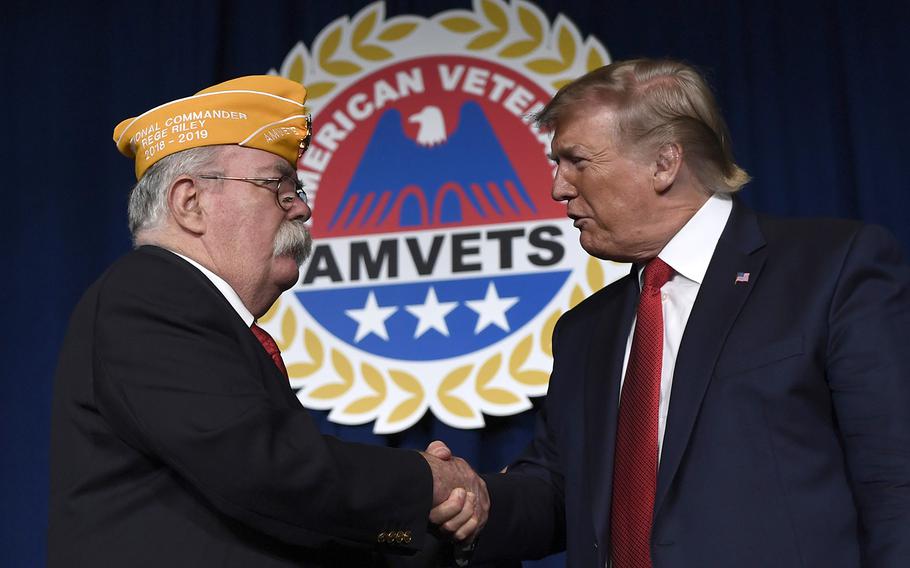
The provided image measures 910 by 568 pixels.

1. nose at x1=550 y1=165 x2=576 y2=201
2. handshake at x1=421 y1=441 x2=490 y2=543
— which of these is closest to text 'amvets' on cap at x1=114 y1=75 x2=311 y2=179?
nose at x1=550 y1=165 x2=576 y2=201

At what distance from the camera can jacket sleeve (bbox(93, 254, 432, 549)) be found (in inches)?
61.7

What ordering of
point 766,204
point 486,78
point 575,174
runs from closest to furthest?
point 575,174 → point 766,204 → point 486,78

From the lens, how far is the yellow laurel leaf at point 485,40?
11.6 ft

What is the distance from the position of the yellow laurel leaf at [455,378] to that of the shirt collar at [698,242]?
1329 millimetres

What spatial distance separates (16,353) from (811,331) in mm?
2671

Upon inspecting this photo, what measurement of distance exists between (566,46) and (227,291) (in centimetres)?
191

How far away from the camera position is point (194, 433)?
1.56m

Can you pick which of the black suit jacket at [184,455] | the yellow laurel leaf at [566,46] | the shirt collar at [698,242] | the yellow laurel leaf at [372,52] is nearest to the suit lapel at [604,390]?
the shirt collar at [698,242]

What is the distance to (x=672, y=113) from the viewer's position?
6.84 feet

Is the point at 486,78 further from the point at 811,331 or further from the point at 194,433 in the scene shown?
the point at 194,433

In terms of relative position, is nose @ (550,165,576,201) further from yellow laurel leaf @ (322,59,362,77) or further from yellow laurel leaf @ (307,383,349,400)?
yellow laurel leaf @ (322,59,362,77)

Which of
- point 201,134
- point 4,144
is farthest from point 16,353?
point 201,134

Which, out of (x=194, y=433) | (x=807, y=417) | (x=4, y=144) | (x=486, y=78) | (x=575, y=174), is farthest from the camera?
(x=4, y=144)

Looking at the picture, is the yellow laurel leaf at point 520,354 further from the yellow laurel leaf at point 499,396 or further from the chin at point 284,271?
the chin at point 284,271
